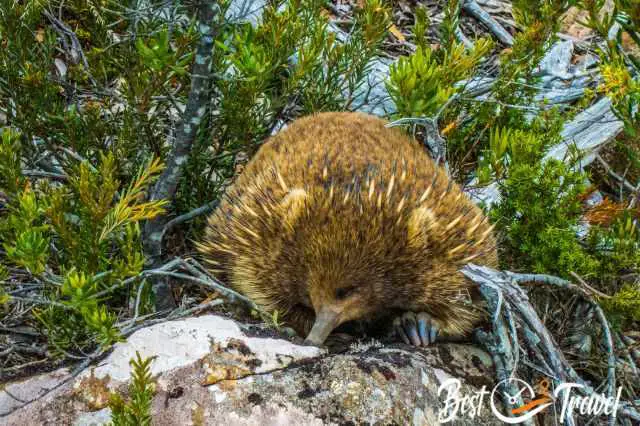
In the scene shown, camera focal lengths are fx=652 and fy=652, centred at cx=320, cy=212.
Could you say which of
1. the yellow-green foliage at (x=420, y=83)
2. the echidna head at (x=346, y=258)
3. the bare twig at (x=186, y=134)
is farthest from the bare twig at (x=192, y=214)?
the yellow-green foliage at (x=420, y=83)

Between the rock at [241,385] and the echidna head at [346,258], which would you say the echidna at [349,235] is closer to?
the echidna head at [346,258]

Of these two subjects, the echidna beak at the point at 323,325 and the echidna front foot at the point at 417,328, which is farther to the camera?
the echidna front foot at the point at 417,328

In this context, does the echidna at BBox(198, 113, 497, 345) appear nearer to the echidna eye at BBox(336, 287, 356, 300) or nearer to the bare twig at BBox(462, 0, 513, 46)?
the echidna eye at BBox(336, 287, 356, 300)

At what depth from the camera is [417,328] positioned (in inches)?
80.7

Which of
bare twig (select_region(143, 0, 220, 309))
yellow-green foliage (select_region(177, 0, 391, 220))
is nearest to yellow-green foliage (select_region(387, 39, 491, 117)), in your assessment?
yellow-green foliage (select_region(177, 0, 391, 220))

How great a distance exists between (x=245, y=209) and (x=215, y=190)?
71 centimetres

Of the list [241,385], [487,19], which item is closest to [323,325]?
[241,385]

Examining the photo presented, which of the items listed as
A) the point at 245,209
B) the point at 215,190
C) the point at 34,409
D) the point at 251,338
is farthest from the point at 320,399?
the point at 215,190

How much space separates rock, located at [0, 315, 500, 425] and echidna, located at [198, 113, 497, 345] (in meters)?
0.22

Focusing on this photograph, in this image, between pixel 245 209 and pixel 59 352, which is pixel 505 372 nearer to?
pixel 245 209

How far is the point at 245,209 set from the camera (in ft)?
7.07

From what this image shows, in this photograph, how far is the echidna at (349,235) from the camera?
6.23 ft

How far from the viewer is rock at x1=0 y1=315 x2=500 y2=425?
148 centimetres

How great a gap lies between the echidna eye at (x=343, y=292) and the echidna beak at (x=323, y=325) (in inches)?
2.0
